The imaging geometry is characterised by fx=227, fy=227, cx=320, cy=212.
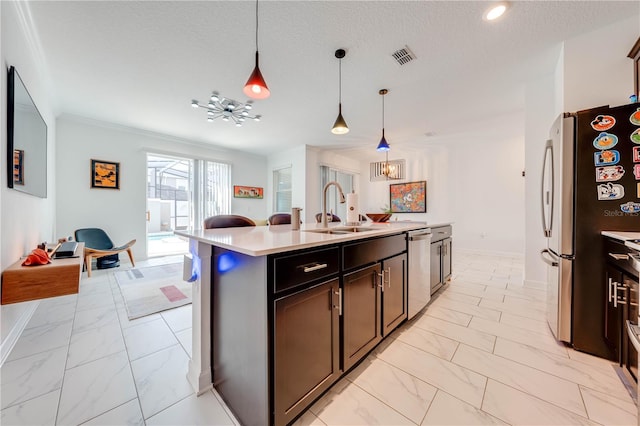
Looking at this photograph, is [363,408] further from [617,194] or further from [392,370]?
[617,194]

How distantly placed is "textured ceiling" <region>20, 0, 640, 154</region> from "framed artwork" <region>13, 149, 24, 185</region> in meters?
1.16

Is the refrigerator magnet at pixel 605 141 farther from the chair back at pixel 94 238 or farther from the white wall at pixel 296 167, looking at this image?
the chair back at pixel 94 238

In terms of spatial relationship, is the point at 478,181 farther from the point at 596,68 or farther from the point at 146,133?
the point at 146,133

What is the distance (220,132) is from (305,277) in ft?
15.0

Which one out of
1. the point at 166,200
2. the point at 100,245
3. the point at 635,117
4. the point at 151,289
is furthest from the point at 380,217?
the point at 166,200

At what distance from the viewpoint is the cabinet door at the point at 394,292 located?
1640mm

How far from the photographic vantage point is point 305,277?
108 cm

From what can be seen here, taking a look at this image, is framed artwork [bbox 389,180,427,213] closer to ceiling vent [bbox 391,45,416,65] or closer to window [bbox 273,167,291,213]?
window [bbox 273,167,291,213]

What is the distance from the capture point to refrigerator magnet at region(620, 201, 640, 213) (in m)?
1.44

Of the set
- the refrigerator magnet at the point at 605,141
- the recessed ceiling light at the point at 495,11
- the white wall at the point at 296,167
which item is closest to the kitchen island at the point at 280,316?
the refrigerator magnet at the point at 605,141

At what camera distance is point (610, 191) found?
148 centimetres

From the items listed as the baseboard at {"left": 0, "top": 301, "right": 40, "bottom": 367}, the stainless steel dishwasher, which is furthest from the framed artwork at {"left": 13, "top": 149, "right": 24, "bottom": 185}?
the stainless steel dishwasher

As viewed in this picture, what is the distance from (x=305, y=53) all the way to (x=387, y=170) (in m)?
3.42

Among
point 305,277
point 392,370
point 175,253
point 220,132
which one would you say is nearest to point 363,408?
point 392,370
